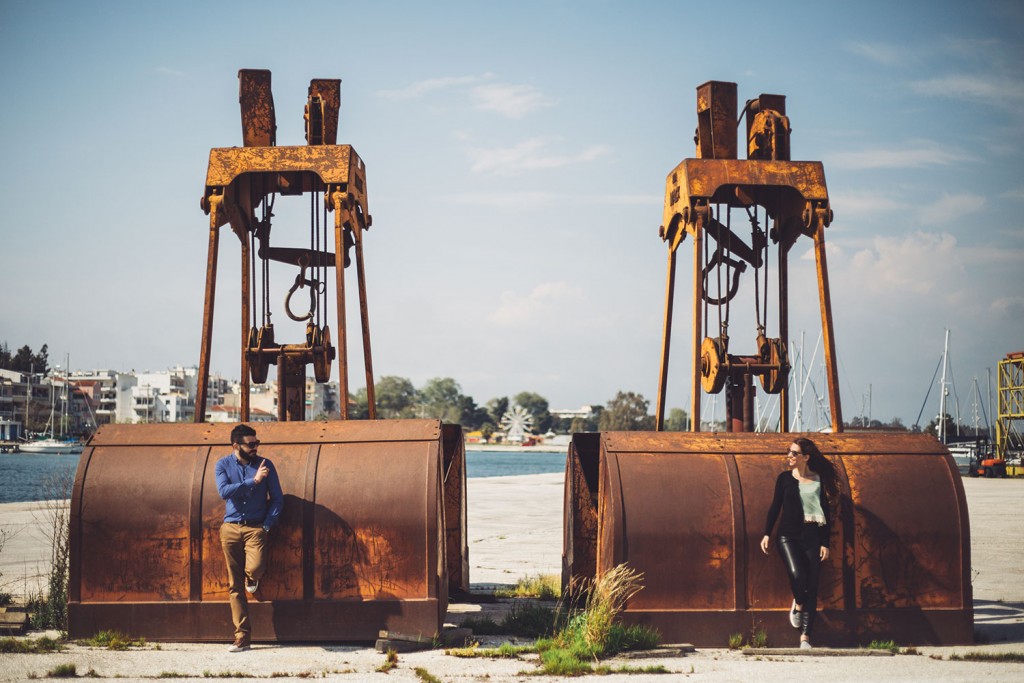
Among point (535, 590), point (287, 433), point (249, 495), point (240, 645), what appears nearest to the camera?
point (240, 645)

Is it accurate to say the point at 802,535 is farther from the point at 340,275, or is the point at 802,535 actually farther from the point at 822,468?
the point at 340,275

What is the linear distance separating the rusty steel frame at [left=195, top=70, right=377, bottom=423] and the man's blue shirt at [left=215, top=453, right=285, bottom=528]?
2.15 metres

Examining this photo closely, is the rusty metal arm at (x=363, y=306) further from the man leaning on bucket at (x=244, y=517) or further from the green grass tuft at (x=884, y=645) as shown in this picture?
the green grass tuft at (x=884, y=645)

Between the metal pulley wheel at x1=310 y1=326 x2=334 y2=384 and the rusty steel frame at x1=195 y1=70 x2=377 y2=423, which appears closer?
the rusty steel frame at x1=195 y1=70 x2=377 y2=423

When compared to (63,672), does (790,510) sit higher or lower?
higher

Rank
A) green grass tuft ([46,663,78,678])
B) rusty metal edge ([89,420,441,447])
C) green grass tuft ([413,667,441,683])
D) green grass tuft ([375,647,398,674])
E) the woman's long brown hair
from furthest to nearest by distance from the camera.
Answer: rusty metal edge ([89,420,441,447]) → the woman's long brown hair → green grass tuft ([375,647,398,674]) → green grass tuft ([46,663,78,678]) → green grass tuft ([413,667,441,683])

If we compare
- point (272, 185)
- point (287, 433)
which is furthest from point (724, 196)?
point (287, 433)

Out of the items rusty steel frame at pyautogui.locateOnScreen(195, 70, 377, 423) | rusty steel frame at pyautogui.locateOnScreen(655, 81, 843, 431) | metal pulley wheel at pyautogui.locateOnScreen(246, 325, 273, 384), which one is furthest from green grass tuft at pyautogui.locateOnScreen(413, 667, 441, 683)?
metal pulley wheel at pyautogui.locateOnScreen(246, 325, 273, 384)

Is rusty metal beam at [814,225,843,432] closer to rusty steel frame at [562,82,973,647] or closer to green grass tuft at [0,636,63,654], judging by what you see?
rusty steel frame at [562,82,973,647]

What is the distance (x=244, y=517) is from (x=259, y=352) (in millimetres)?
3757

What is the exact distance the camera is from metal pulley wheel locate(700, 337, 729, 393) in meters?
12.9

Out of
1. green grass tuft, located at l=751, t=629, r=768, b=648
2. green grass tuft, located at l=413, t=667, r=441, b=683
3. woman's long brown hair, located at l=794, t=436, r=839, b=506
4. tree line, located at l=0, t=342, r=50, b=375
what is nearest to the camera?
green grass tuft, located at l=413, t=667, r=441, b=683

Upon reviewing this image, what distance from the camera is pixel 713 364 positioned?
42.3ft

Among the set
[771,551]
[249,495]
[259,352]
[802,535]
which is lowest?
[771,551]
